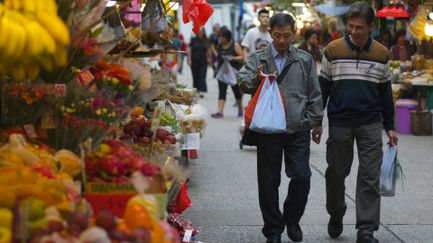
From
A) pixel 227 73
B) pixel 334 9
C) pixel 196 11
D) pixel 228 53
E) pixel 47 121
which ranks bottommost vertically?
pixel 227 73

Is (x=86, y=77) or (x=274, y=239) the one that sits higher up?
(x=86, y=77)

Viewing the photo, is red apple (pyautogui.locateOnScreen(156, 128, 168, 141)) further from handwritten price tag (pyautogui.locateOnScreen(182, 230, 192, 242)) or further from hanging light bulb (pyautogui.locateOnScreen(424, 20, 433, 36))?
hanging light bulb (pyautogui.locateOnScreen(424, 20, 433, 36))

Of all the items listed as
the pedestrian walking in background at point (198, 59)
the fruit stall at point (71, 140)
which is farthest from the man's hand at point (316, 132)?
the pedestrian walking in background at point (198, 59)

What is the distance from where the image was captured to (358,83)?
7.01 metres

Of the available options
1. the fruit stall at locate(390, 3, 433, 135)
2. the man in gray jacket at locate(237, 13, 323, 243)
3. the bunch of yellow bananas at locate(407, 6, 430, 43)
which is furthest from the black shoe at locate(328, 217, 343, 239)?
the bunch of yellow bananas at locate(407, 6, 430, 43)

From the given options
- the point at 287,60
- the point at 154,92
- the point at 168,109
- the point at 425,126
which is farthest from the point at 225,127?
the point at 154,92

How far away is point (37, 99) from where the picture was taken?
15.6ft

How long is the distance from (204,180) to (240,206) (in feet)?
5.83

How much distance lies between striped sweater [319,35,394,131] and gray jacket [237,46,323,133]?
0.21 meters

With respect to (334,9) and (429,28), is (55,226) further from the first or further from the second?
(334,9)

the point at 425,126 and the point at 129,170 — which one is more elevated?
the point at 129,170

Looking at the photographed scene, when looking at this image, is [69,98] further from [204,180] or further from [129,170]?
[204,180]

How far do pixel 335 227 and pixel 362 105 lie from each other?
3.83 feet

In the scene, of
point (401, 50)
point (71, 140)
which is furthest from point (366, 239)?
point (401, 50)
